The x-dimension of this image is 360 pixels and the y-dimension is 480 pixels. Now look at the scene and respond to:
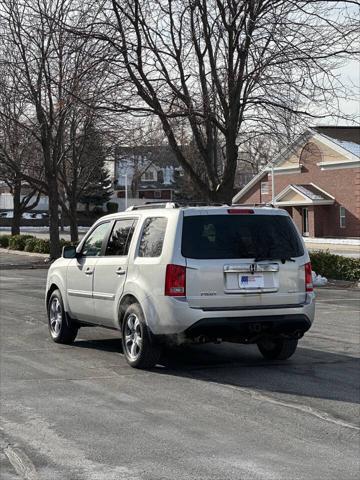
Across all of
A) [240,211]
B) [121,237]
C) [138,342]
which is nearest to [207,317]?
[138,342]

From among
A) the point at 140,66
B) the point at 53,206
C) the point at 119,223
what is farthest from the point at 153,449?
the point at 53,206

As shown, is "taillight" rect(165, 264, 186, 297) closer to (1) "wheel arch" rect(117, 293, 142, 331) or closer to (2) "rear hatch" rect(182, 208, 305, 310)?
(2) "rear hatch" rect(182, 208, 305, 310)

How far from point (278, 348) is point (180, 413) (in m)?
A: 3.09

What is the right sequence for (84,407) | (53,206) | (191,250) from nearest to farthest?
(84,407) < (191,250) < (53,206)

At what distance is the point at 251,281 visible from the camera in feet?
28.5

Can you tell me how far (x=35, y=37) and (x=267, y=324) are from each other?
21983 mm

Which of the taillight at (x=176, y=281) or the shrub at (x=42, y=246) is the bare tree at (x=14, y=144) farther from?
the taillight at (x=176, y=281)

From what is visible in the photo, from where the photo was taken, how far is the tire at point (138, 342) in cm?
873

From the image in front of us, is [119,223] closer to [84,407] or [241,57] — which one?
[84,407]

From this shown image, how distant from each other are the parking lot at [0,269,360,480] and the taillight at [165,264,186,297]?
0.98m

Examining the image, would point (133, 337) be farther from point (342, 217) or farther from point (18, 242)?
point (342, 217)

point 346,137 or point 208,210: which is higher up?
point 346,137

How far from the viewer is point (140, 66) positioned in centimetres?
2159

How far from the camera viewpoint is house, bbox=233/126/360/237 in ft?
167
